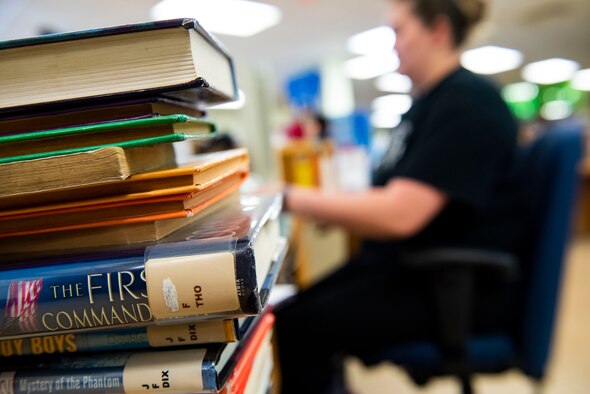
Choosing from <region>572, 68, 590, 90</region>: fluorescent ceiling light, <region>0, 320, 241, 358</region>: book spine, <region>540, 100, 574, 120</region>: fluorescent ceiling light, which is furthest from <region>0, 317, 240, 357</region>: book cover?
<region>572, 68, 590, 90</region>: fluorescent ceiling light

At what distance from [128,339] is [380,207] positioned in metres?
0.67

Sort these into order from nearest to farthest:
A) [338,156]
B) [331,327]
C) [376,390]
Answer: [331,327], [376,390], [338,156]

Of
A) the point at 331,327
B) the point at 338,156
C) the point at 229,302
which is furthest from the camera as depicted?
the point at 338,156

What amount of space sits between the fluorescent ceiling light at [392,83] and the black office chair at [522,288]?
678 cm

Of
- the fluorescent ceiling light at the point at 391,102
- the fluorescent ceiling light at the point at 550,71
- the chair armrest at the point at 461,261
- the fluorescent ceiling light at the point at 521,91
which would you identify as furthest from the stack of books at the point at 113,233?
the fluorescent ceiling light at the point at 391,102

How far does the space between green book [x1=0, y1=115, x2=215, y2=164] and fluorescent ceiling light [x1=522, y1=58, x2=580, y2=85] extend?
879 centimetres

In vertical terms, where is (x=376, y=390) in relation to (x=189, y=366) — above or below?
below

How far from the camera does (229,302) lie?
0.91ft

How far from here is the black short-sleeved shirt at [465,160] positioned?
856 millimetres

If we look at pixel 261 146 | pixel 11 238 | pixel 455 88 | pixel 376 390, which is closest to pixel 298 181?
pixel 261 146

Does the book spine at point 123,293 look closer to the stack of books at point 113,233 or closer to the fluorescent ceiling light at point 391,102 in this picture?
the stack of books at point 113,233

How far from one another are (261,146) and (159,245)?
4.73 feet

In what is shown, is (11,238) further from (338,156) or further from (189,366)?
(338,156)

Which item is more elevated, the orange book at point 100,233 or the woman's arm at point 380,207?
the orange book at point 100,233
